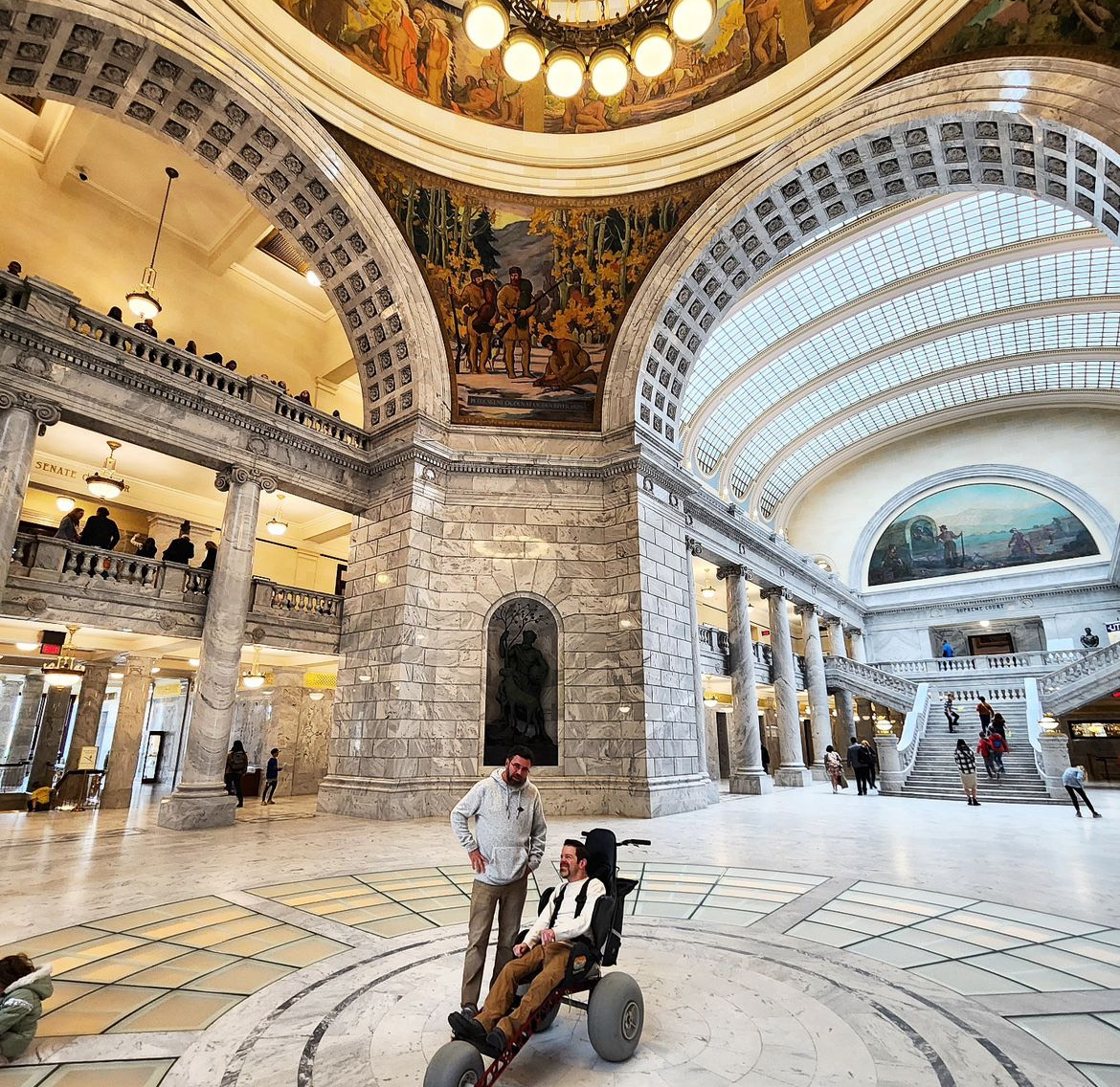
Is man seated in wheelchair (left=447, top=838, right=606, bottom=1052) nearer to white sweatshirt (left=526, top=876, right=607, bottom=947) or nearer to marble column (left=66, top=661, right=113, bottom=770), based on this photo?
white sweatshirt (left=526, top=876, right=607, bottom=947)

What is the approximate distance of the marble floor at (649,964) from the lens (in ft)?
9.95

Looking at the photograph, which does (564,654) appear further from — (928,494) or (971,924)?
(928,494)

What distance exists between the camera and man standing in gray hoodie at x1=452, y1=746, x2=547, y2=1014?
364cm

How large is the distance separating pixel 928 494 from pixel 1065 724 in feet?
41.4

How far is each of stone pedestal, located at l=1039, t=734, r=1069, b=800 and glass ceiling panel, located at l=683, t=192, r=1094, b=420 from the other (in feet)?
43.2

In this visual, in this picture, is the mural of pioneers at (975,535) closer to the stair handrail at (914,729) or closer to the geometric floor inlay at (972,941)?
the stair handrail at (914,729)

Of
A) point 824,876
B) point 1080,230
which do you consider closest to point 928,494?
point 1080,230

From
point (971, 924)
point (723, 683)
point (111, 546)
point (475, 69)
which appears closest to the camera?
point (971, 924)

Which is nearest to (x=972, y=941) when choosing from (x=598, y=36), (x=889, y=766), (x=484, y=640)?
(x=598, y=36)

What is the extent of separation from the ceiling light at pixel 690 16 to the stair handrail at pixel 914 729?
762 inches

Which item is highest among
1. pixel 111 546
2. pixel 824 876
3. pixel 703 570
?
pixel 703 570

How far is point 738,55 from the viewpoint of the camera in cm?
1420

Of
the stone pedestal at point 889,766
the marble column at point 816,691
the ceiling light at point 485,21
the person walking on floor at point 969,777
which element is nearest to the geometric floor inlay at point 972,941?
the ceiling light at point 485,21

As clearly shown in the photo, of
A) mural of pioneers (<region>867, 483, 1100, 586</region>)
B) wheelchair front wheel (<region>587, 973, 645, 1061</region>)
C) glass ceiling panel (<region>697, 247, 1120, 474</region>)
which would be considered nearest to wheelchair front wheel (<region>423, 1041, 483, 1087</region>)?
wheelchair front wheel (<region>587, 973, 645, 1061</region>)
